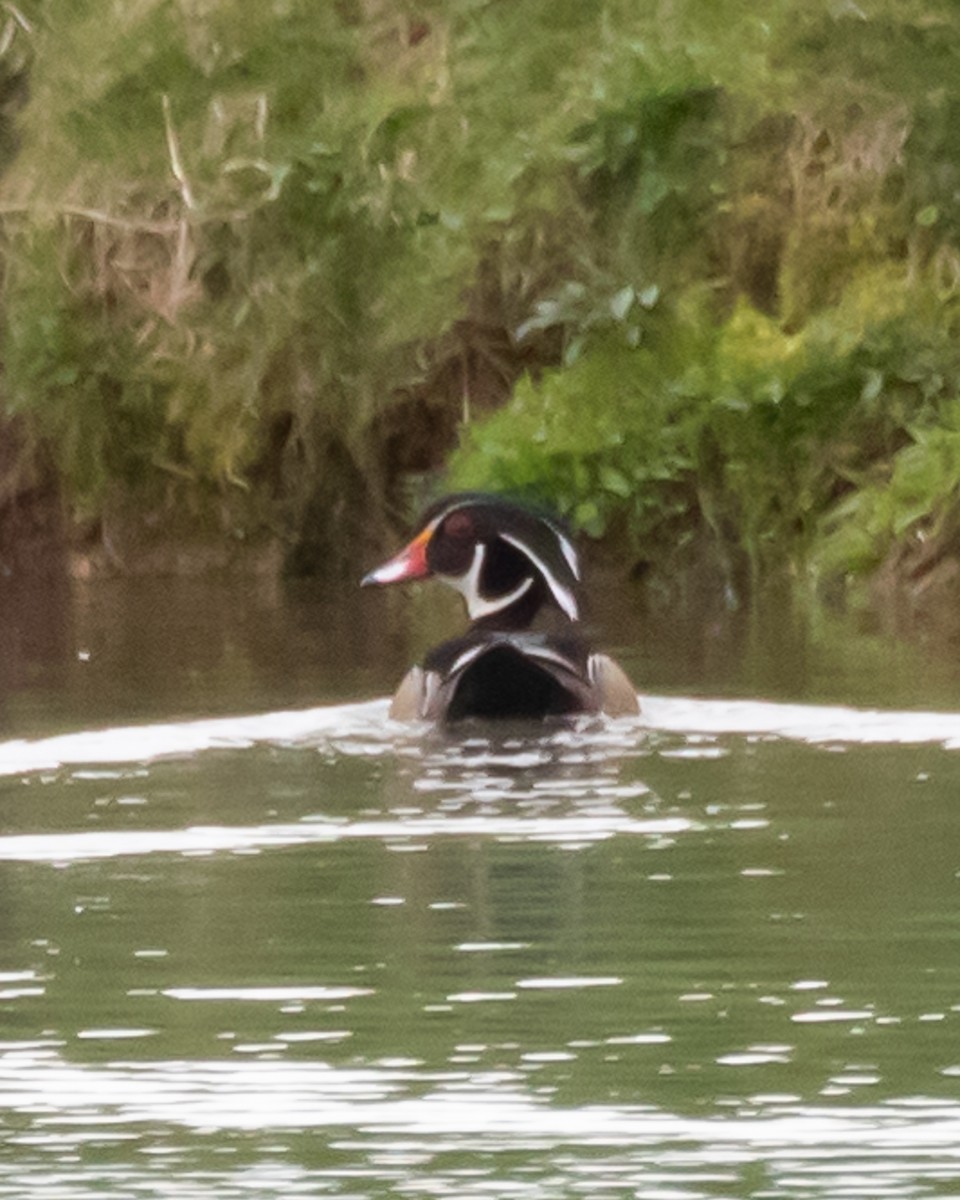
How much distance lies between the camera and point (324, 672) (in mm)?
14047

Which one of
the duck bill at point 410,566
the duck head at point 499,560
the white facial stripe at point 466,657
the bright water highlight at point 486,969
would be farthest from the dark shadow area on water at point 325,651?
the bright water highlight at point 486,969

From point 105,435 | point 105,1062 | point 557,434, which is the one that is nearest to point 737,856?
point 105,1062

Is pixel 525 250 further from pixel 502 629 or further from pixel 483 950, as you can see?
pixel 483 950

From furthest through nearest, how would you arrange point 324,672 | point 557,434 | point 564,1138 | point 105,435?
point 105,435, point 557,434, point 324,672, point 564,1138

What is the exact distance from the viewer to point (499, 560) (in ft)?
39.7

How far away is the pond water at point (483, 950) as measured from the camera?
5340mm

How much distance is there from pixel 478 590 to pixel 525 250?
8518mm

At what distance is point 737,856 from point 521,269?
12.3 metres

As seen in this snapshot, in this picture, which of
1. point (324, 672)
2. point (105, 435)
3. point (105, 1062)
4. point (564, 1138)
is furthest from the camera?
point (105, 435)

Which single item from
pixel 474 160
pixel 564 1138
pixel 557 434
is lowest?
pixel 564 1138

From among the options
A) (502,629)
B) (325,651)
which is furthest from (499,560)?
(325,651)

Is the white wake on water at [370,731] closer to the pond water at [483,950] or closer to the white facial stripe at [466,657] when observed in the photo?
the pond water at [483,950]

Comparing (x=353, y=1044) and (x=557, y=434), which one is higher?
(x=557, y=434)

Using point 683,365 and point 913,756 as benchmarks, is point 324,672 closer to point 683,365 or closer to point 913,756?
point 913,756
